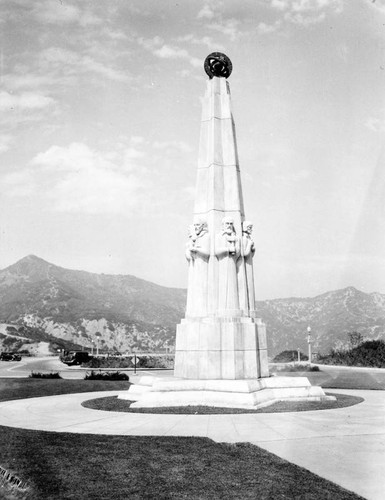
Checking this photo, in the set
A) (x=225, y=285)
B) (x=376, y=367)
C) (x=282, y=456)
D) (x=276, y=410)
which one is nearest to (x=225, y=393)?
(x=276, y=410)

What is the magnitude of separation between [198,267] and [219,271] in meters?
0.69

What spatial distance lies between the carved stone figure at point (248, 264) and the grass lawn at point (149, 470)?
25.6 feet

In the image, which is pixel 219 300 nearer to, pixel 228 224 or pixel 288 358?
pixel 228 224

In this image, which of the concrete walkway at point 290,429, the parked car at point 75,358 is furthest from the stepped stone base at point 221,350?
the parked car at point 75,358

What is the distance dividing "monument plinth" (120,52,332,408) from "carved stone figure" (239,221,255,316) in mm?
31

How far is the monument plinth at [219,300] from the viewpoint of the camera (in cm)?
1312

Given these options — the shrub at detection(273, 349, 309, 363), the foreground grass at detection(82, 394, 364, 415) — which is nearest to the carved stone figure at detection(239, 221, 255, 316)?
the foreground grass at detection(82, 394, 364, 415)

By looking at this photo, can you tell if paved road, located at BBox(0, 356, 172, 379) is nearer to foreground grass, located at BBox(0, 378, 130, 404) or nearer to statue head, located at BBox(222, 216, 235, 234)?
foreground grass, located at BBox(0, 378, 130, 404)

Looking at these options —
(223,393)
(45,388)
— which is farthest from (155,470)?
(45,388)

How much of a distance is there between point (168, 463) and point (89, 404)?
752 centimetres

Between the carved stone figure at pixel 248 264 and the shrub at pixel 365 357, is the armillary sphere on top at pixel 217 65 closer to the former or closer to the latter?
the carved stone figure at pixel 248 264

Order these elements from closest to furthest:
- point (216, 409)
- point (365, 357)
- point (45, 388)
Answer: point (216, 409) < point (45, 388) < point (365, 357)

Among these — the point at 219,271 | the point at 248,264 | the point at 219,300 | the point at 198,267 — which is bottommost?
the point at 219,300

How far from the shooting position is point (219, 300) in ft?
48.8
